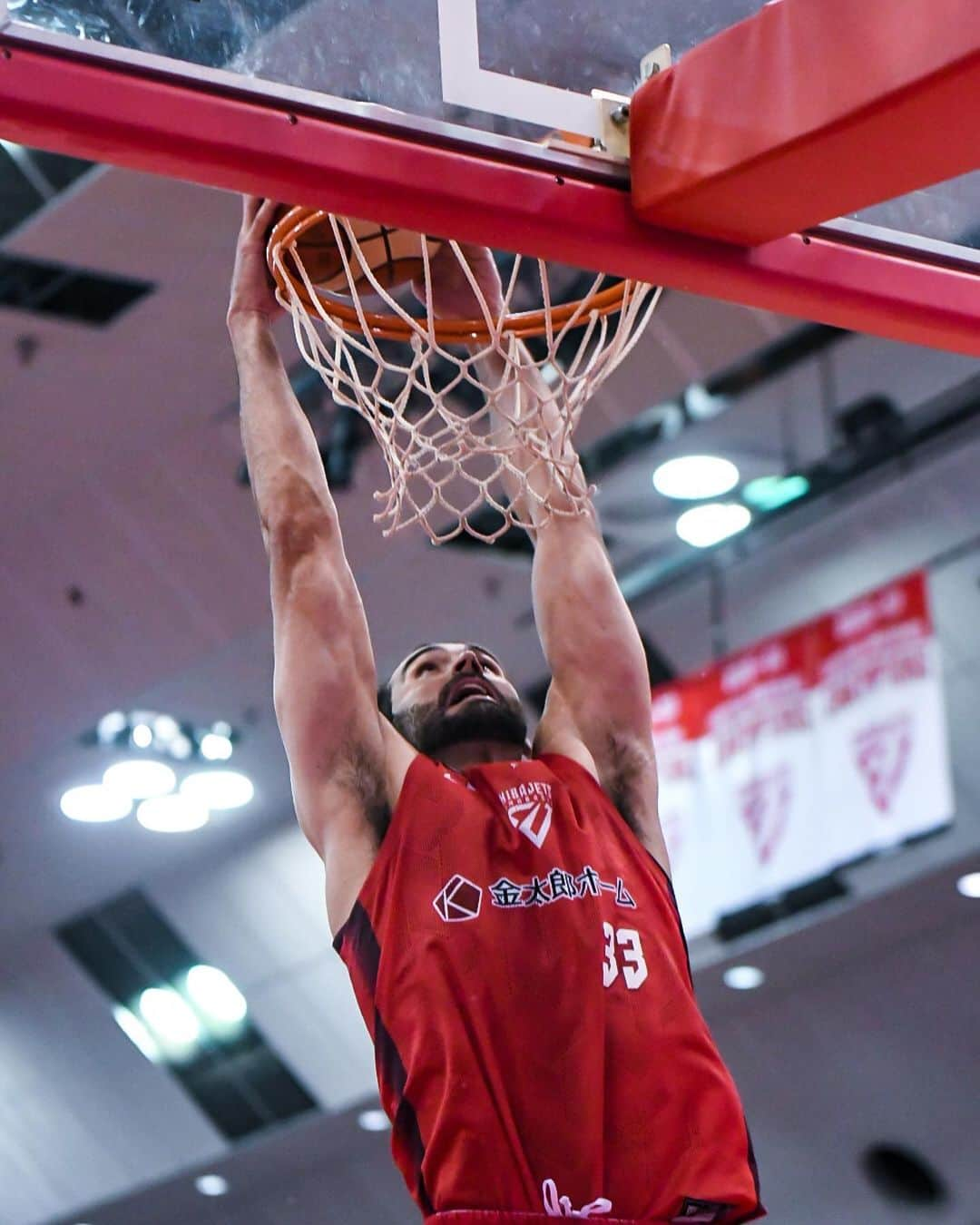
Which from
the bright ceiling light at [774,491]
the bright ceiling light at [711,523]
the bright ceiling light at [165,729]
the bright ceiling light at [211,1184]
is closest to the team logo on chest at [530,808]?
the bright ceiling light at [774,491]

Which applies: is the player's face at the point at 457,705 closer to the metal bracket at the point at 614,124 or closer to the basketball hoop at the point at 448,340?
the basketball hoop at the point at 448,340

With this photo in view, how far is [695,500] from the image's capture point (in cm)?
1015

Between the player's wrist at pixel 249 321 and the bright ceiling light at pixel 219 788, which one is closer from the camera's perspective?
the player's wrist at pixel 249 321

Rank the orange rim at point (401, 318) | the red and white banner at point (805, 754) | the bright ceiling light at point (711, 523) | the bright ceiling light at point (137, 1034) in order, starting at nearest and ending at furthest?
the orange rim at point (401, 318) → the red and white banner at point (805, 754) → the bright ceiling light at point (711, 523) → the bright ceiling light at point (137, 1034)

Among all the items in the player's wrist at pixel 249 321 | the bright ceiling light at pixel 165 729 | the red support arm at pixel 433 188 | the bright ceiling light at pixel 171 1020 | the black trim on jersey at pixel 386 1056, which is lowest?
the black trim on jersey at pixel 386 1056

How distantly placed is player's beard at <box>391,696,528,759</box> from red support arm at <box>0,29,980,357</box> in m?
0.93

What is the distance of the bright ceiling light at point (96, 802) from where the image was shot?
12898mm

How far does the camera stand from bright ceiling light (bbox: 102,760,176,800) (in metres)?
12.4

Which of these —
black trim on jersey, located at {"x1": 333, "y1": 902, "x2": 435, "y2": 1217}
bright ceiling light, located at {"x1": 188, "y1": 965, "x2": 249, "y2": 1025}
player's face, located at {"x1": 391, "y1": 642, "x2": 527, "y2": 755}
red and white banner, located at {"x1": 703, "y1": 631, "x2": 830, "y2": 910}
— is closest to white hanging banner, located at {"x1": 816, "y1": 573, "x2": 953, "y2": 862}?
red and white banner, located at {"x1": 703, "y1": 631, "x2": 830, "y2": 910}

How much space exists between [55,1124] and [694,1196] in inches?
514

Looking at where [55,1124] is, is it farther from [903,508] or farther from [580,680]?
[580,680]

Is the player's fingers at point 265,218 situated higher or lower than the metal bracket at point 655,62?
higher

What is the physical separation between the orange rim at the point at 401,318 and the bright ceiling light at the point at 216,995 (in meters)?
10.7

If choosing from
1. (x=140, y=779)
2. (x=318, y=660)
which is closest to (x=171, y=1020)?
(x=140, y=779)
